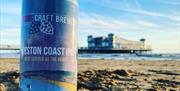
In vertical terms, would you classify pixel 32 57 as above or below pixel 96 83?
above

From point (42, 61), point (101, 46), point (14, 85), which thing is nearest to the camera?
point (42, 61)

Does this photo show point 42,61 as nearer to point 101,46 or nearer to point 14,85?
point 14,85

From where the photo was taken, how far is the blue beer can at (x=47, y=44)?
284cm

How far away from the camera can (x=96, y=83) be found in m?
8.62

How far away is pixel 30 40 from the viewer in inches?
113

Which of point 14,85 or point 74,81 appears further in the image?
point 14,85

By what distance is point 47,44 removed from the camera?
283cm

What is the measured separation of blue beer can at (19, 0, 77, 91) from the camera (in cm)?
284

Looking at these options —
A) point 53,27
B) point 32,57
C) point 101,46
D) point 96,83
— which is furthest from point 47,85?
point 101,46

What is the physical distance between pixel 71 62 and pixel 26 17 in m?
0.51

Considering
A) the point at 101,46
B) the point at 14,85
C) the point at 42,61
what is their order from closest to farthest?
1. the point at 42,61
2. the point at 14,85
3. the point at 101,46

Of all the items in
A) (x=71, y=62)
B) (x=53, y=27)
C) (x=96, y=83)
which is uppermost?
(x=53, y=27)

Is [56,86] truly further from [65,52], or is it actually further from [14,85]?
[14,85]

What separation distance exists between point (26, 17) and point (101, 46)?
3739 inches
